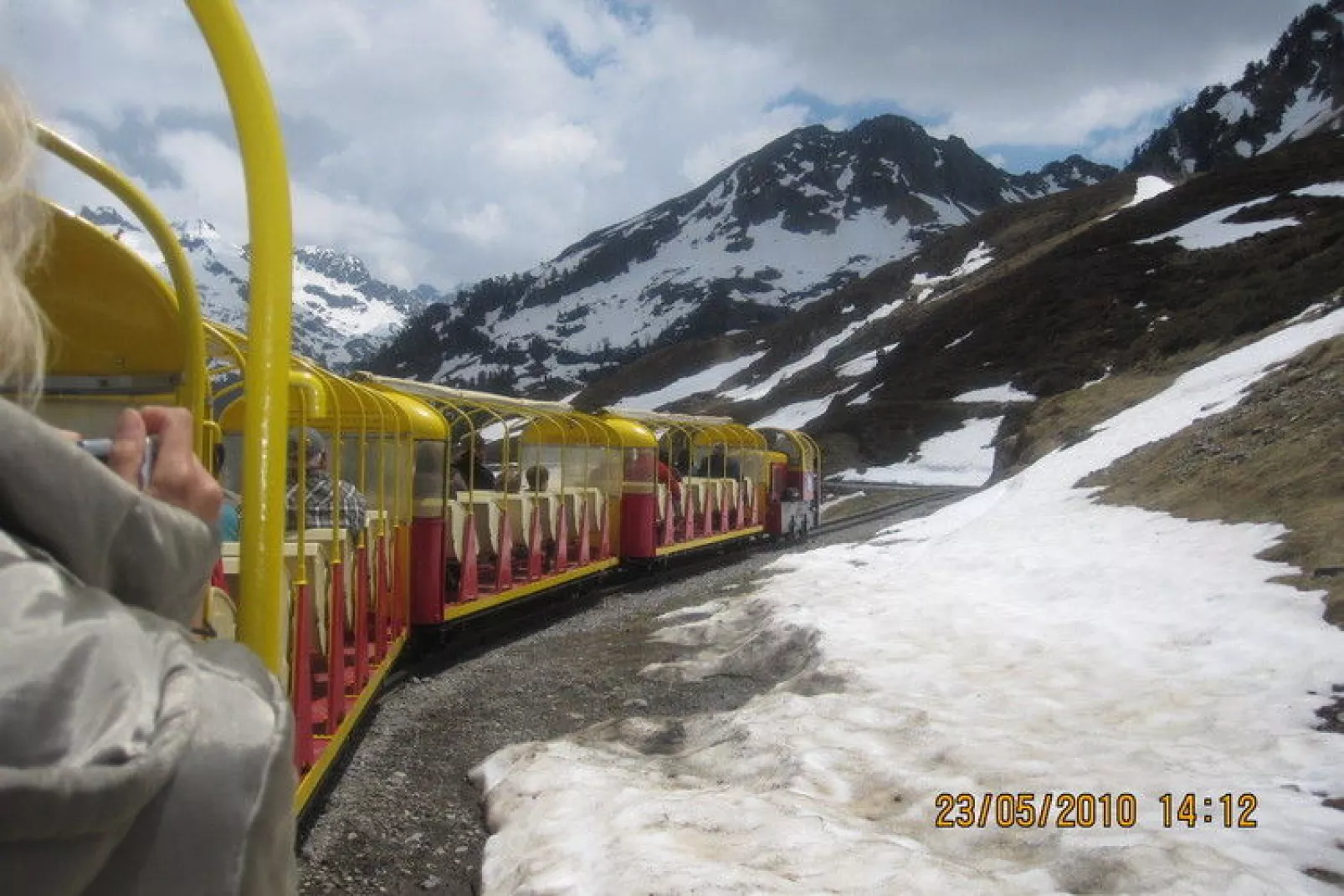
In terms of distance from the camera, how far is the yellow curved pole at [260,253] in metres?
2.24

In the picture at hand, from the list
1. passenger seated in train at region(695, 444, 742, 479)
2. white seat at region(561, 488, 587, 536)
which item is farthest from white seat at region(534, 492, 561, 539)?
passenger seated in train at region(695, 444, 742, 479)

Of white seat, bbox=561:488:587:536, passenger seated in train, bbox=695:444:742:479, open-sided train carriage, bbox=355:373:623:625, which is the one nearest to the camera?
open-sided train carriage, bbox=355:373:623:625

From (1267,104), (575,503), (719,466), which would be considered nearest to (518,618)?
(575,503)

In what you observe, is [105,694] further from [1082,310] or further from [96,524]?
[1082,310]

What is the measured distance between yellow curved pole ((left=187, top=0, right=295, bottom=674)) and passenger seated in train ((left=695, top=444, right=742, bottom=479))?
17.5 meters

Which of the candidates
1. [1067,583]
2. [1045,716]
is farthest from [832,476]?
[1045,716]

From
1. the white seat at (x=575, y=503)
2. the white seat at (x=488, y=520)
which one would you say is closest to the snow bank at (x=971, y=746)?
the white seat at (x=488, y=520)

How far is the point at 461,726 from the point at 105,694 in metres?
6.95

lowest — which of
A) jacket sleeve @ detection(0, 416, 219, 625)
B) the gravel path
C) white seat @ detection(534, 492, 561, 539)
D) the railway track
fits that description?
the gravel path

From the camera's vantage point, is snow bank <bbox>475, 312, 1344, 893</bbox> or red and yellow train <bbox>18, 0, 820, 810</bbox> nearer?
red and yellow train <bbox>18, 0, 820, 810</bbox>

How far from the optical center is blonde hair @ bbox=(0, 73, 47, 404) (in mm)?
1333

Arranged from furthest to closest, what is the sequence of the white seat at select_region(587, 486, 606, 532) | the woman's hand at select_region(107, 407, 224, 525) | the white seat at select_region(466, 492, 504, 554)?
the white seat at select_region(587, 486, 606, 532) < the white seat at select_region(466, 492, 504, 554) < the woman's hand at select_region(107, 407, 224, 525)

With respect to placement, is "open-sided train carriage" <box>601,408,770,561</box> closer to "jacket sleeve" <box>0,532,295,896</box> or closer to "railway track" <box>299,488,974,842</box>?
"railway track" <box>299,488,974,842</box>

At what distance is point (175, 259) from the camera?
281 centimetres
